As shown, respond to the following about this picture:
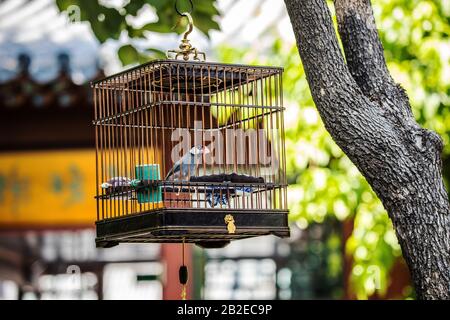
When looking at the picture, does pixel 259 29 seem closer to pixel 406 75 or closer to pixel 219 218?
pixel 406 75

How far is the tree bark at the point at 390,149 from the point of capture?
13.4 ft

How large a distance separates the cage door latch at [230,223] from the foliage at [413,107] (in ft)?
10.6

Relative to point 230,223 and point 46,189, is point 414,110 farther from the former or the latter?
point 46,189

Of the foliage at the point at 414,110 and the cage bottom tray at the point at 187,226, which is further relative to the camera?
the foliage at the point at 414,110

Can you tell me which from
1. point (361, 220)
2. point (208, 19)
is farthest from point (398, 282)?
point (208, 19)

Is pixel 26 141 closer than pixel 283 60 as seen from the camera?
No

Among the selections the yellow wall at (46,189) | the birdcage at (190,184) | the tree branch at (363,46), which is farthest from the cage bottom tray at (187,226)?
the yellow wall at (46,189)

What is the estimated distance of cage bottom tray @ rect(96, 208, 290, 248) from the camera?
14.0 ft

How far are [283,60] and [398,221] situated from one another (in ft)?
12.6

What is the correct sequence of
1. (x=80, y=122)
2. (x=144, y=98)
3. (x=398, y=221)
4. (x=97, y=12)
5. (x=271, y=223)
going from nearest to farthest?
1. (x=398, y=221)
2. (x=271, y=223)
3. (x=144, y=98)
4. (x=97, y=12)
5. (x=80, y=122)

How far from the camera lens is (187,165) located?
4551 mm

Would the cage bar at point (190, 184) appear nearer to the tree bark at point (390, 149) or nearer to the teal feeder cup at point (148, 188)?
the teal feeder cup at point (148, 188)

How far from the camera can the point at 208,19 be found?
5660 mm
